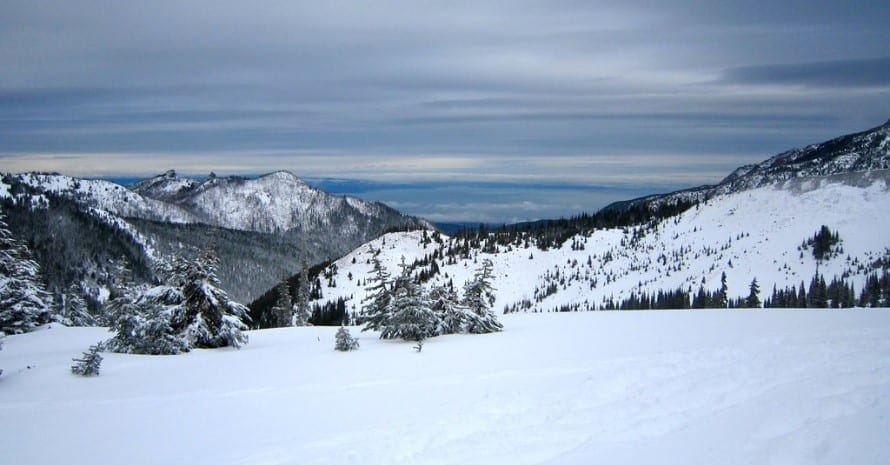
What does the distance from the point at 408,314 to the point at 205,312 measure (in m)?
10.3

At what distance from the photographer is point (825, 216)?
15600 cm

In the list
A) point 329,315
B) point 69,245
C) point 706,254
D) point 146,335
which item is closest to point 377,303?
point 146,335

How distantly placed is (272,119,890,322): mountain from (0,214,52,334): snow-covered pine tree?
247ft

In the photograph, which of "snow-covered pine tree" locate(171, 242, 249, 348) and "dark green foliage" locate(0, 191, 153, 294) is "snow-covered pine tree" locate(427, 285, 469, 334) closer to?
"snow-covered pine tree" locate(171, 242, 249, 348)

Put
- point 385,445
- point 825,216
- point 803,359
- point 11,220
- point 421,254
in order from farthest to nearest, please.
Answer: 1. point 421,254
2. point 11,220
3. point 825,216
4. point 803,359
5. point 385,445

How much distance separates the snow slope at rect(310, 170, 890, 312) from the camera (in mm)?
129500

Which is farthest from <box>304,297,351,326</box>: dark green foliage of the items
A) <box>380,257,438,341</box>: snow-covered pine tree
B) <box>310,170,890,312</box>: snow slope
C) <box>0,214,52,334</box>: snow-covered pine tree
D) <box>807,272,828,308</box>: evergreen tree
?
<box>807,272,828,308</box>: evergreen tree

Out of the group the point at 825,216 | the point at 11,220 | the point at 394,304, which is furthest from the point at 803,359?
the point at 11,220

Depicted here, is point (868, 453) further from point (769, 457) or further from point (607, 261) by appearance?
point (607, 261)

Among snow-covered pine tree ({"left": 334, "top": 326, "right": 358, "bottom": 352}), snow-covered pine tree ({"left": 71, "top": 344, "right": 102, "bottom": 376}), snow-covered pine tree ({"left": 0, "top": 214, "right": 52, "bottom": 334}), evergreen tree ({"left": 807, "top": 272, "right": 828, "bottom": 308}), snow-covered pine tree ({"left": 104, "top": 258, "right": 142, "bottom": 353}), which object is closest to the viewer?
snow-covered pine tree ({"left": 71, "top": 344, "right": 102, "bottom": 376})

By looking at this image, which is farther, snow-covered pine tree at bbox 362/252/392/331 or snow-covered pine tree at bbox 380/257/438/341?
snow-covered pine tree at bbox 362/252/392/331

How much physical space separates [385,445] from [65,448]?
7.26 metres

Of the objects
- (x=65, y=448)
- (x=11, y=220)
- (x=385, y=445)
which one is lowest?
(x=65, y=448)

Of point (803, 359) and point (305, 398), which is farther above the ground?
point (803, 359)
